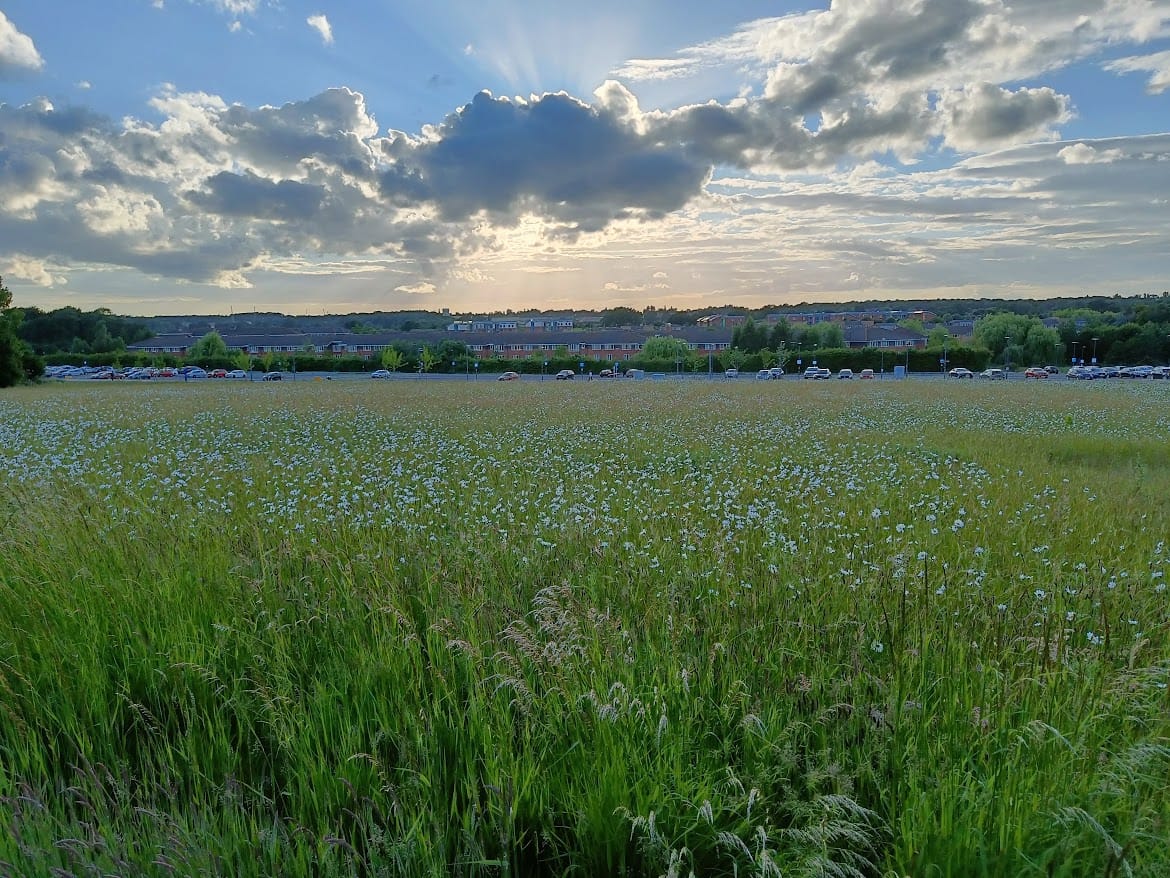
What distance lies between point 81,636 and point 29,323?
171263mm

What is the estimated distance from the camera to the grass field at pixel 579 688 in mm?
2855

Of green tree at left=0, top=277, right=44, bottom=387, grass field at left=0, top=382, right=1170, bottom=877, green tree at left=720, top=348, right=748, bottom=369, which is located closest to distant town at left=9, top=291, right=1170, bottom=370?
green tree at left=720, top=348, right=748, bottom=369

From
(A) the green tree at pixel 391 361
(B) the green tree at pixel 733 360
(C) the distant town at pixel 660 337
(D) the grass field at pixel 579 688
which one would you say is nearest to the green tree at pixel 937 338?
(C) the distant town at pixel 660 337

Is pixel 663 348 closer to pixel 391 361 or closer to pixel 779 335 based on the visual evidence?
pixel 779 335

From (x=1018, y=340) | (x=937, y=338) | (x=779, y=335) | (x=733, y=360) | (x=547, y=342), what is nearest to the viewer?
(x=733, y=360)

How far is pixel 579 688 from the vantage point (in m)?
3.71

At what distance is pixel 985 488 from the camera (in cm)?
1027

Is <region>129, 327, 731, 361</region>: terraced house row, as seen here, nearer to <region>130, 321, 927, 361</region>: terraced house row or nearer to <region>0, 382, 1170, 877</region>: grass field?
<region>130, 321, 927, 361</region>: terraced house row

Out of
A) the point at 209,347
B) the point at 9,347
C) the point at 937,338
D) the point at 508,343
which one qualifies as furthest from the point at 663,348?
the point at 9,347

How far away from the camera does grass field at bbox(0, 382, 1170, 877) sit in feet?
9.37

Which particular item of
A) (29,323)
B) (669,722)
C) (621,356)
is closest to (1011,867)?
(669,722)

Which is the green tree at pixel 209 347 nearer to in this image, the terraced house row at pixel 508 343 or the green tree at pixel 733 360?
the terraced house row at pixel 508 343

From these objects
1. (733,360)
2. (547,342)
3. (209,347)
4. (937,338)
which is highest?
(209,347)

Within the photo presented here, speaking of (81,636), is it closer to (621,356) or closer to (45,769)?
(45,769)
